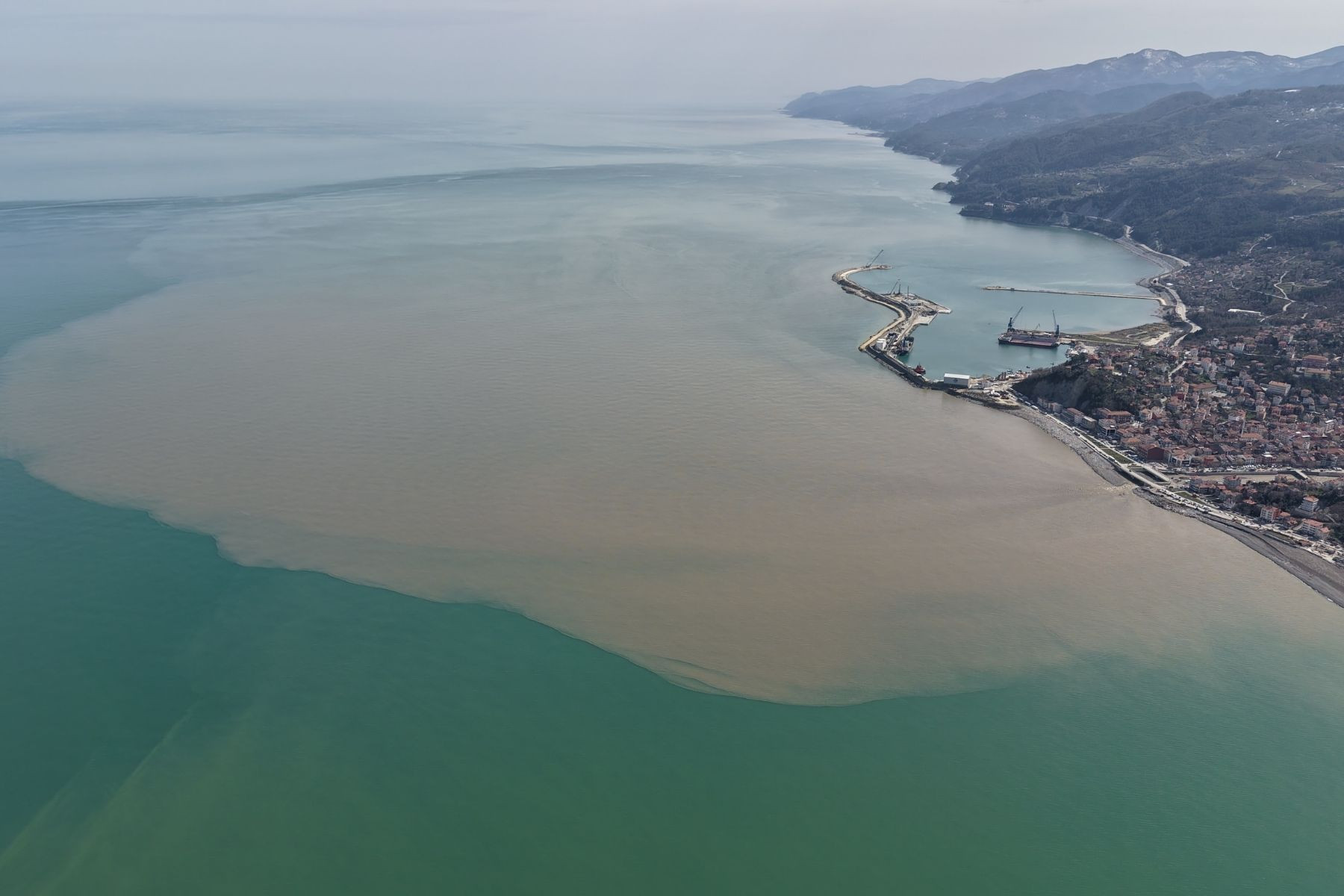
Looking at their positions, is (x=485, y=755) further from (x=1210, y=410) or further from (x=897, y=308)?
(x=897, y=308)

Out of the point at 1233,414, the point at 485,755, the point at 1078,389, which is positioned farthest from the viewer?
the point at 1078,389

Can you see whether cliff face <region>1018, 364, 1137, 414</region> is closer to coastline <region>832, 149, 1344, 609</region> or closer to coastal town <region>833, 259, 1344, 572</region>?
coastal town <region>833, 259, 1344, 572</region>

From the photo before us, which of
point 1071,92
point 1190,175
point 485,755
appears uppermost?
point 1071,92

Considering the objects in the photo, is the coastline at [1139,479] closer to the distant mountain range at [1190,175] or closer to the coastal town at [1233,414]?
the coastal town at [1233,414]

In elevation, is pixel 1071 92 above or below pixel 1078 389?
above

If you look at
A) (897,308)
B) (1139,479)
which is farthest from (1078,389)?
(897,308)

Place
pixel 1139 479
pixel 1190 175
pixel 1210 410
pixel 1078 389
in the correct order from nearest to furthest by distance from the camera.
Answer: pixel 1139 479 → pixel 1210 410 → pixel 1078 389 → pixel 1190 175

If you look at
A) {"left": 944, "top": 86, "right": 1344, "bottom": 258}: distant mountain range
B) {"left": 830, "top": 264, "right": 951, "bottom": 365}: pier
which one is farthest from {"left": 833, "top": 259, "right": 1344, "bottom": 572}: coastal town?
{"left": 944, "top": 86, "right": 1344, "bottom": 258}: distant mountain range

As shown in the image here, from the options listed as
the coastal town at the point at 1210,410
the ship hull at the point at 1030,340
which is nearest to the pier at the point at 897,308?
the coastal town at the point at 1210,410
